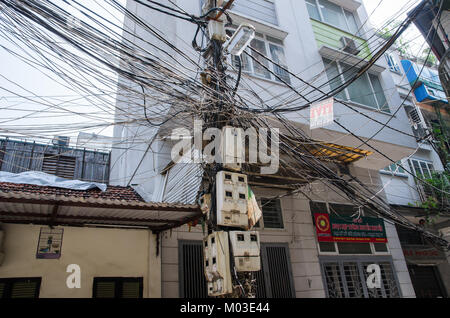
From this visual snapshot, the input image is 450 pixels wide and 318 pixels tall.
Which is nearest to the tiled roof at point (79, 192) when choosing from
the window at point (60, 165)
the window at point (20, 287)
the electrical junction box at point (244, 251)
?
the window at point (20, 287)

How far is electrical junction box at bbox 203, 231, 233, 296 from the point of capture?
3910 mm

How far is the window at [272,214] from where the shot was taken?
8.35 m

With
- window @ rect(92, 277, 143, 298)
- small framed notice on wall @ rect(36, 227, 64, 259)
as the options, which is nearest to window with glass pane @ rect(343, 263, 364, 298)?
window @ rect(92, 277, 143, 298)

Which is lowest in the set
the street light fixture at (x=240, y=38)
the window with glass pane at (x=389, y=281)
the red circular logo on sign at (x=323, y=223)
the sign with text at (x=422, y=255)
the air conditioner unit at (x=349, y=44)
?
the window with glass pane at (x=389, y=281)

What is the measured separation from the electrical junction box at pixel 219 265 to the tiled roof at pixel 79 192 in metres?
2.92

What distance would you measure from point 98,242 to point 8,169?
15.0 feet

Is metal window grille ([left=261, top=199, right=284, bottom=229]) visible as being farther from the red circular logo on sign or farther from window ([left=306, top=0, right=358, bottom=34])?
window ([left=306, top=0, right=358, bottom=34])

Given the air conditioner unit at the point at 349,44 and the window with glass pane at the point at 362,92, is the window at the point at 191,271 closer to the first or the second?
the window with glass pane at the point at 362,92

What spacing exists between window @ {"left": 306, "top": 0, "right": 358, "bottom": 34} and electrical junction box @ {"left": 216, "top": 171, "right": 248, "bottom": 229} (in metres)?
8.60

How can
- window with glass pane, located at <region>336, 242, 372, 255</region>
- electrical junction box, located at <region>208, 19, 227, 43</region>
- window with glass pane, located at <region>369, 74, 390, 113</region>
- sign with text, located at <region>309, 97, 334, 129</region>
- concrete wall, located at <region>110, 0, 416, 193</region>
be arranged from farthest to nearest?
window with glass pane, located at <region>369, 74, 390, 113</region> → window with glass pane, located at <region>336, 242, 372, 255</region> → concrete wall, located at <region>110, 0, 416, 193</region> → sign with text, located at <region>309, 97, 334, 129</region> → electrical junction box, located at <region>208, 19, 227, 43</region>

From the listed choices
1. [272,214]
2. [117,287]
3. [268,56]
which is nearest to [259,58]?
[268,56]
